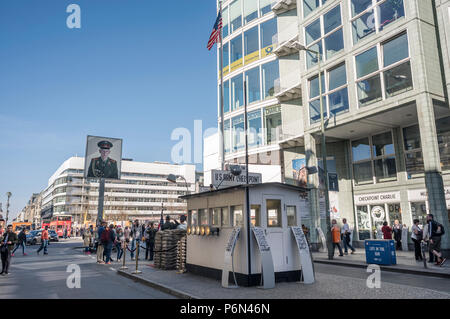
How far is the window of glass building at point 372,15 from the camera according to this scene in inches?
740

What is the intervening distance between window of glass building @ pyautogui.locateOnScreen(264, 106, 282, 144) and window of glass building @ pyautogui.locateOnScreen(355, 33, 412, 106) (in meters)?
8.91

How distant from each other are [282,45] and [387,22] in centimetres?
915

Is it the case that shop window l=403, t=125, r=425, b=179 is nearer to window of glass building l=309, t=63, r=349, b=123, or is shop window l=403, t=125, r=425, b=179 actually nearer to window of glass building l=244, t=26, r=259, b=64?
window of glass building l=309, t=63, r=349, b=123

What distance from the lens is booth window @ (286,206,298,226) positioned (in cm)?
1030

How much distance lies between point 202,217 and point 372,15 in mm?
16533

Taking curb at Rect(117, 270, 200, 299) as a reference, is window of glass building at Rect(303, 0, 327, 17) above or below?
above

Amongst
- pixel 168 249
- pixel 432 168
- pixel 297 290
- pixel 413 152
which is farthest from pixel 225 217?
pixel 413 152

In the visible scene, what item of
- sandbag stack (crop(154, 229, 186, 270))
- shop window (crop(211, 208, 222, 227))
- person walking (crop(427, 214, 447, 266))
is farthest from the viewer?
person walking (crop(427, 214, 447, 266))

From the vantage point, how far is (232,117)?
32.4 meters

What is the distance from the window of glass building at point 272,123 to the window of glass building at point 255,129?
2.32 ft

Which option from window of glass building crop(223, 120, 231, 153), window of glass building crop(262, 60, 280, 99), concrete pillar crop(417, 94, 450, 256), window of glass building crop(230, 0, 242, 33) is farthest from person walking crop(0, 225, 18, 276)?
window of glass building crop(230, 0, 242, 33)

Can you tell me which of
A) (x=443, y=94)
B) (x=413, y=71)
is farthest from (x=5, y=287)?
(x=443, y=94)

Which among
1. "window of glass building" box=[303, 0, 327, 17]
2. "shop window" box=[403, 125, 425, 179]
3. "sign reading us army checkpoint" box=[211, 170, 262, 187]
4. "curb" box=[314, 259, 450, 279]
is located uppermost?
"window of glass building" box=[303, 0, 327, 17]
